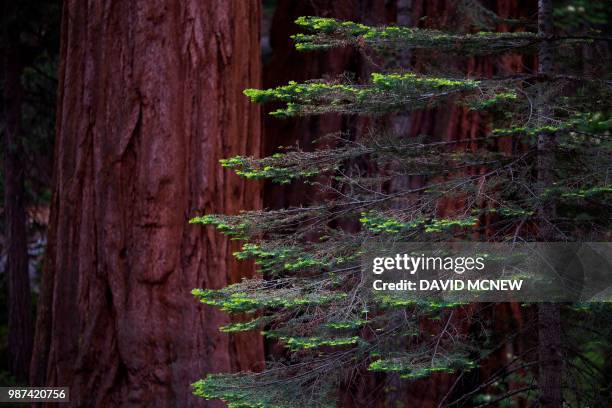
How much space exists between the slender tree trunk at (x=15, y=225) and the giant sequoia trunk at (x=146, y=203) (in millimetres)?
4788

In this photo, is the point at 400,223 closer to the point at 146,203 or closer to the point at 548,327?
the point at 548,327

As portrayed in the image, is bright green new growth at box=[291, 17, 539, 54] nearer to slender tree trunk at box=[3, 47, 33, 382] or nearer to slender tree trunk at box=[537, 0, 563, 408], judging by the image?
slender tree trunk at box=[537, 0, 563, 408]

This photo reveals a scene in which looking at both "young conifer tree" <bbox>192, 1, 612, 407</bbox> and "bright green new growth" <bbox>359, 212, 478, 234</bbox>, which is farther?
"young conifer tree" <bbox>192, 1, 612, 407</bbox>

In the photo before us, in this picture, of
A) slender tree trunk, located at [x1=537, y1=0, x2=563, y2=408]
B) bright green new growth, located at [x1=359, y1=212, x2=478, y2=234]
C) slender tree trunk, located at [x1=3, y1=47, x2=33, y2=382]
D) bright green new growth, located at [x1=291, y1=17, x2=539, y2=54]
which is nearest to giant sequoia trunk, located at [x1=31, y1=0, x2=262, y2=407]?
bright green new growth, located at [x1=291, y1=17, x2=539, y2=54]

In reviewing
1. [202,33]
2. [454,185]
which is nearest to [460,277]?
[454,185]

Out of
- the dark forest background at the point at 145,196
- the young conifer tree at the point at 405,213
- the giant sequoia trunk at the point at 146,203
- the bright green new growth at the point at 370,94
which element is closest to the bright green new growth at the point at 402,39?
the young conifer tree at the point at 405,213

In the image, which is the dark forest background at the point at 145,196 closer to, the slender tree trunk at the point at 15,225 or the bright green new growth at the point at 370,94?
the bright green new growth at the point at 370,94

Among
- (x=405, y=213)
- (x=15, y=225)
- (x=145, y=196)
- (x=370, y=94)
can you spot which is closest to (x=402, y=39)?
(x=370, y=94)

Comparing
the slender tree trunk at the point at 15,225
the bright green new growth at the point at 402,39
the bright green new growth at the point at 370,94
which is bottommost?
the slender tree trunk at the point at 15,225

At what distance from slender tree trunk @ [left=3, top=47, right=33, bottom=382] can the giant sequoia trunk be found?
4.79 meters

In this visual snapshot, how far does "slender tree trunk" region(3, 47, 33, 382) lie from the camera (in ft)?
34.6

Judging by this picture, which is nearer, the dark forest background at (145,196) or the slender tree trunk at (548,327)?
the slender tree trunk at (548,327)

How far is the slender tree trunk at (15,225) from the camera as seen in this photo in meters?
10.5

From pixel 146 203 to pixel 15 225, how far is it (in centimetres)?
578
